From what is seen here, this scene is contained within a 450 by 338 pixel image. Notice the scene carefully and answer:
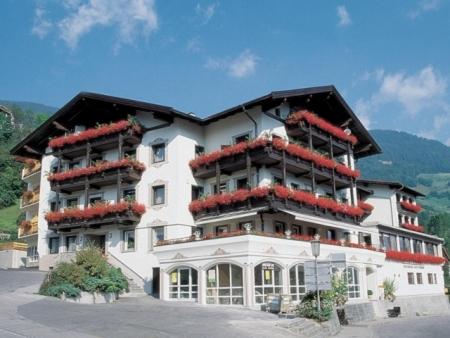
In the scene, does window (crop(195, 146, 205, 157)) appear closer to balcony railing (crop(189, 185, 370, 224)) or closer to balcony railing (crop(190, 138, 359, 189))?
balcony railing (crop(190, 138, 359, 189))

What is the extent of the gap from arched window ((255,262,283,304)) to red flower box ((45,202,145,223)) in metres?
10.3

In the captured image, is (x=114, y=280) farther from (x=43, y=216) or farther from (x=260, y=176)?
(x=43, y=216)

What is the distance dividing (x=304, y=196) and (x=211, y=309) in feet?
31.8

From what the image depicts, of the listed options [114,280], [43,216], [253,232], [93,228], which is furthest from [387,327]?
[43,216]

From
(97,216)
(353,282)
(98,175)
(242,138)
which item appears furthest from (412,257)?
(98,175)

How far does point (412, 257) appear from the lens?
4172cm

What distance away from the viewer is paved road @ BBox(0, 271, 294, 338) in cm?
1545

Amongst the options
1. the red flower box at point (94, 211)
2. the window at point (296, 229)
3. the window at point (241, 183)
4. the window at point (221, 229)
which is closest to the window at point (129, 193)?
the red flower box at point (94, 211)

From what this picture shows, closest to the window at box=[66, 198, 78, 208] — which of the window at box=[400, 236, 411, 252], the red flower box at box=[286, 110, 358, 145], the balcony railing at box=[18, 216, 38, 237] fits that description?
the balcony railing at box=[18, 216, 38, 237]

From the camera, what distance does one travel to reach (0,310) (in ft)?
63.0

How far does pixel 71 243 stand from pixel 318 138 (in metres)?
18.5

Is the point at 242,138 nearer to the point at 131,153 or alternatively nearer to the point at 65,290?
the point at 131,153

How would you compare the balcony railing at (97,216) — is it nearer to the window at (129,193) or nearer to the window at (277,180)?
the window at (129,193)

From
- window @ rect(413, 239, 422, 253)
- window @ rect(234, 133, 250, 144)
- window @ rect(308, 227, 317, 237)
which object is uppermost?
window @ rect(234, 133, 250, 144)
